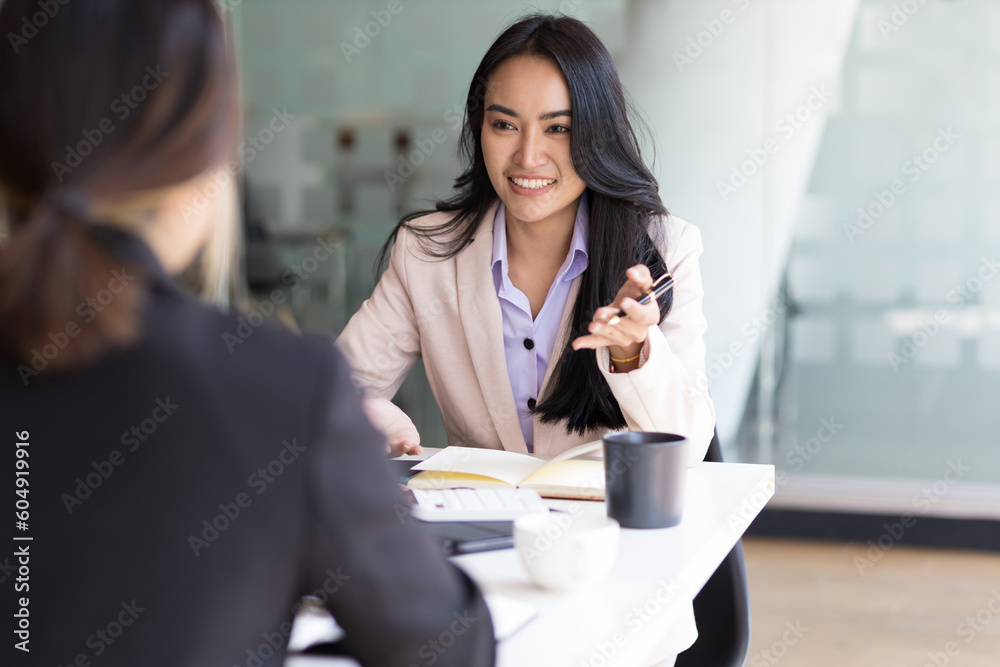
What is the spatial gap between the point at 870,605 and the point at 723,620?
1538 millimetres

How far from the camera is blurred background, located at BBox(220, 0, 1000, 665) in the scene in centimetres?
324

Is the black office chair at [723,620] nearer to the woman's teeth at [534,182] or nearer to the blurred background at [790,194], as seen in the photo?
the woman's teeth at [534,182]

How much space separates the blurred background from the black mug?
217cm

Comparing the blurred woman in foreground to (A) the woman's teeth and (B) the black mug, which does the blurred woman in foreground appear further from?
(A) the woman's teeth

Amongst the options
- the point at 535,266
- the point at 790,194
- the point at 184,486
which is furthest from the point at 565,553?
the point at 790,194

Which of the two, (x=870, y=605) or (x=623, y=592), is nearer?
(x=623, y=592)

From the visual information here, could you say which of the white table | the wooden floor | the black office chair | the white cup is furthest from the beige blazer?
the wooden floor

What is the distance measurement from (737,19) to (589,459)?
2.32 meters

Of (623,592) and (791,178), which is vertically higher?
(791,178)

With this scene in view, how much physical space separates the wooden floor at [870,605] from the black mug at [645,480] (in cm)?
144

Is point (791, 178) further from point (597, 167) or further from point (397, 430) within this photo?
point (397, 430)

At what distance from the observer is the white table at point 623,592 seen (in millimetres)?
822

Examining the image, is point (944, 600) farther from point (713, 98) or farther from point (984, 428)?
point (713, 98)

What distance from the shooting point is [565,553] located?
921 millimetres
